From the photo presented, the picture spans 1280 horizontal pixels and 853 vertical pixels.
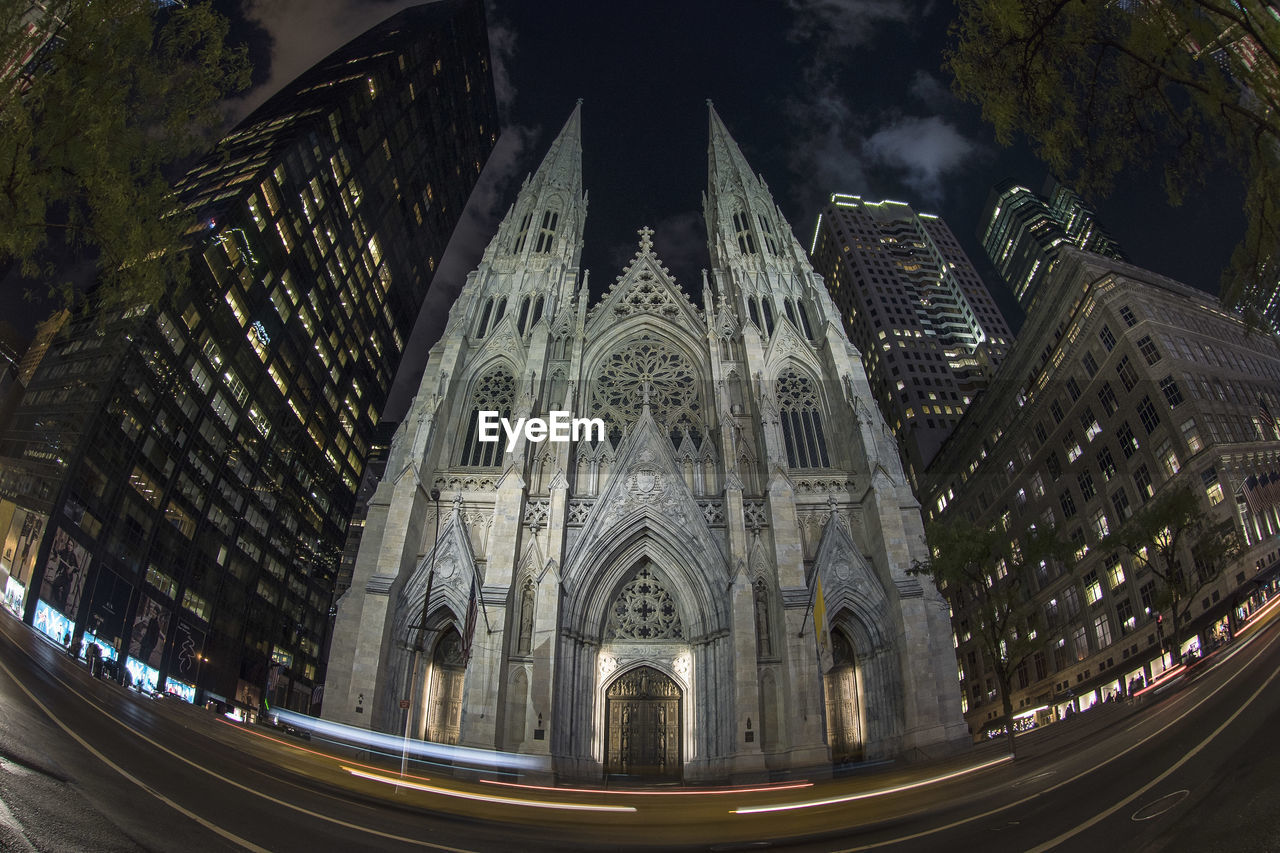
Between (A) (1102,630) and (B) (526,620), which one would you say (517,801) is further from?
(A) (1102,630)

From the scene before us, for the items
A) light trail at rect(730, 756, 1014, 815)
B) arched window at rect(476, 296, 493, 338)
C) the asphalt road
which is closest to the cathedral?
arched window at rect(476, 296, 493, 338)

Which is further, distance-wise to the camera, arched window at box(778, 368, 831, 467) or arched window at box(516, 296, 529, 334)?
arched window at box(516, 296, 529, 334)

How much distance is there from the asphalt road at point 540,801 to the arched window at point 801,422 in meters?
16.8

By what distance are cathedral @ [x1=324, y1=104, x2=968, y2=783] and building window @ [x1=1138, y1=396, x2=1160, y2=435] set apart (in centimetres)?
2094

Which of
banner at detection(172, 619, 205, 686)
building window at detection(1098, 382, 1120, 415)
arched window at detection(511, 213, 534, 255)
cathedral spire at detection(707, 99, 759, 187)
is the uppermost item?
cathedral spire at detection(707, 99, 759, 187)

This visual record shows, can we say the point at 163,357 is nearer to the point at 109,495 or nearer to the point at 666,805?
the point at 109,495

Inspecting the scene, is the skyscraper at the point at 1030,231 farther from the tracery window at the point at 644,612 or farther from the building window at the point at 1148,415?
the tracery window at the point at 644,612

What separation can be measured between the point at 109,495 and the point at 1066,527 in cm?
5896

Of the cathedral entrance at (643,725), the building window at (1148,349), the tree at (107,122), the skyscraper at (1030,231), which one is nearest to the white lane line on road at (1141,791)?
the tree at (107,122)

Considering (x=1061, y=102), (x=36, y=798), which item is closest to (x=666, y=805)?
(x=36, y=798)

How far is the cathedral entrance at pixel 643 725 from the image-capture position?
22.5m

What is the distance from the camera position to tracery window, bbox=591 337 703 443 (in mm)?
29453

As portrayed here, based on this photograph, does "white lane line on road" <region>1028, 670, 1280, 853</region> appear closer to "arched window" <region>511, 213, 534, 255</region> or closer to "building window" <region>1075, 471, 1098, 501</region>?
"arched window" <region>511, 213, 534, 255</region>

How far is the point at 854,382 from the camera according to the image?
2734 centimetres
